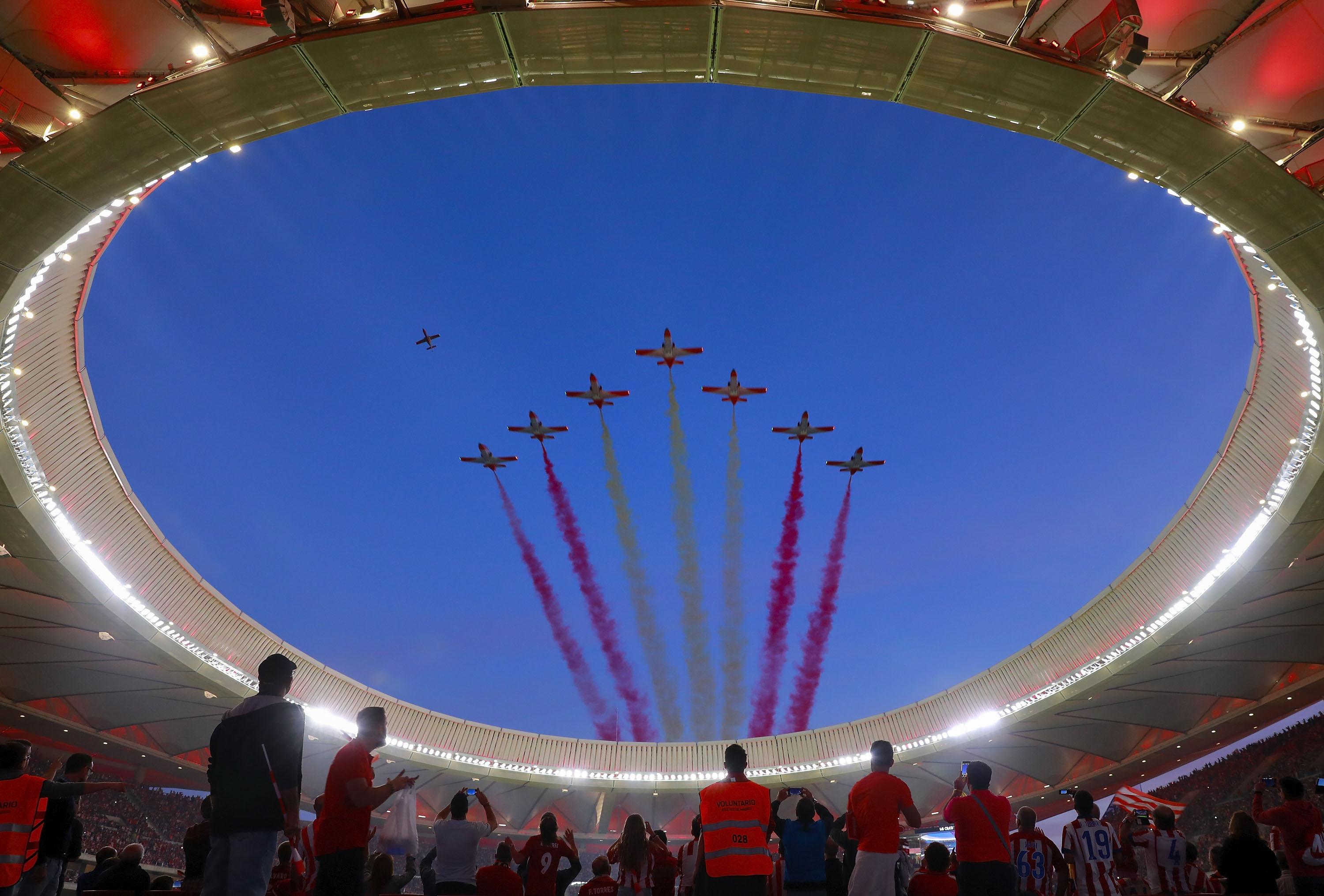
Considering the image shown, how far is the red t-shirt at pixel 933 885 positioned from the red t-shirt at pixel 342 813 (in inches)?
238

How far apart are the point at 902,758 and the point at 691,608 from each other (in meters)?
15.8

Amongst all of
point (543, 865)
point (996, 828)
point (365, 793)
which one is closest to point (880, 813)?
point (996, 828)

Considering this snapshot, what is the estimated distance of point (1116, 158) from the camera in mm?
15211

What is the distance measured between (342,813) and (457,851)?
123 inches

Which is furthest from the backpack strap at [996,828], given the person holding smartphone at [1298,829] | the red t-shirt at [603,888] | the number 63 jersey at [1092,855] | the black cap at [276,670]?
the black cap at [276,670]

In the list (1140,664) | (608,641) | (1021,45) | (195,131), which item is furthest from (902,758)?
(195,131)

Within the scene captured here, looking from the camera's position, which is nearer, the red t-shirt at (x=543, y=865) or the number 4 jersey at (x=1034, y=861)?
the red t-shirt at (x=543, y=865)

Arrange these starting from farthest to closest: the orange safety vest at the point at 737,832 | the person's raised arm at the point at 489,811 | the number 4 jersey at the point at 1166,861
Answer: the number 4 jersey at the point at 1166,861
the person's raised arm at the point at 489,811
the orange safety vest at the point at 737,832

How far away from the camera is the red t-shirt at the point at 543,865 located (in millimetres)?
9211

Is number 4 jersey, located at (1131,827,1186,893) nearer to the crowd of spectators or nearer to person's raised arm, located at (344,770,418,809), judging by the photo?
person's raised arm, located at (344,770,418,809)

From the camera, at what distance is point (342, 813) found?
6258 mm

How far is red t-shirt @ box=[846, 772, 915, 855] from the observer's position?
8.09 m

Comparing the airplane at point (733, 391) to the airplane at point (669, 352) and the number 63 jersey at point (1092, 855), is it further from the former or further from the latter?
the number 63 jersey at point (1092, 855)

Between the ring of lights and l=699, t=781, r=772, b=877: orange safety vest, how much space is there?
1188cm
